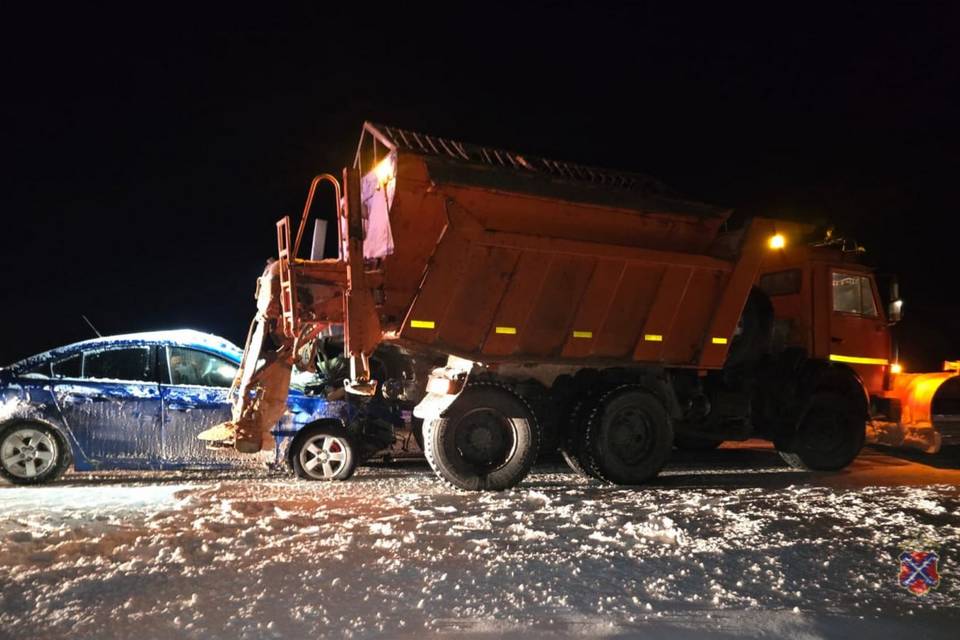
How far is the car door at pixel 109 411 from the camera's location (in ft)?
22.8

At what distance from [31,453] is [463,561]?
5.02 meters

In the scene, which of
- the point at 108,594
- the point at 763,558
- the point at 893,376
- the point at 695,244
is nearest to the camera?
the point at 108,594

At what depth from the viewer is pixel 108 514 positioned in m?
5.32

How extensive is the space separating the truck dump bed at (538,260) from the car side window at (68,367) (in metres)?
3.22

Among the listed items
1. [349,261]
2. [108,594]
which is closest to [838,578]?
[108,594]

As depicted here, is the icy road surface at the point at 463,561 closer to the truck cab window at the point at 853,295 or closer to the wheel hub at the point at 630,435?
the wheel hub at the point at 630,435

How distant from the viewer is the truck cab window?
29.7ft

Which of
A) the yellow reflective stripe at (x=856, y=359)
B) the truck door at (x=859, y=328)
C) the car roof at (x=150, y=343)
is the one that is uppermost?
the truck door at (x=859, y=328)

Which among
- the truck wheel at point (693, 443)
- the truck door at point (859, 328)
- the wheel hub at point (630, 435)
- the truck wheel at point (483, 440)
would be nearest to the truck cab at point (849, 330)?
the truck door at point (859, 328)

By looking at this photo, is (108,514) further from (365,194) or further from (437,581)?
(365,194)

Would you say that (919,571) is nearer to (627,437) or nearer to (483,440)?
(627,437)

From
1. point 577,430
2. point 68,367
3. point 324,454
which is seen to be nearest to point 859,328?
point 577,430

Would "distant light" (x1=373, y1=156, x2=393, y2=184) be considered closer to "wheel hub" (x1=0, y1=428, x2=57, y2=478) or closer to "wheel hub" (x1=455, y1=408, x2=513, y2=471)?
"wheel hub" (x1=455, y1=408, x2=513, y2=471)

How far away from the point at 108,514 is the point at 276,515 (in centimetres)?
128
